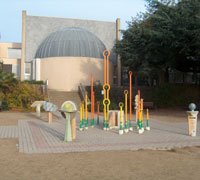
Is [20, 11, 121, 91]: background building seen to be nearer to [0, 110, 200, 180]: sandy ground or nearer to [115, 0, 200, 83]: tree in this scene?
[115, 0, 200, 83]: tree

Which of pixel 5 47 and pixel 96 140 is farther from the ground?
pixel 5 47

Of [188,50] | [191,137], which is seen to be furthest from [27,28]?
[191,137]

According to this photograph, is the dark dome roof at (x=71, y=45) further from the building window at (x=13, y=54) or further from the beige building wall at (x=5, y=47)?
the building window at (x=13, y=54)

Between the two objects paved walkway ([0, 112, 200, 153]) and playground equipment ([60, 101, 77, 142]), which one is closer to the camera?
paved walkway ([0, 112, 200, 153])

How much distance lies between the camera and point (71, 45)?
40469 millimetres

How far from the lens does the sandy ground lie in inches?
300

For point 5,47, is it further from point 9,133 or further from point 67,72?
point 9,133

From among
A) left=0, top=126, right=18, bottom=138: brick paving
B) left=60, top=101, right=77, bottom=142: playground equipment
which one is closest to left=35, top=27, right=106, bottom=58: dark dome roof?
left=0, top=126, right=18, bottom=138: brick paving

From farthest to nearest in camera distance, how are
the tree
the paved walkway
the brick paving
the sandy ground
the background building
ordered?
1. the background building
2. the tree
3. the brick paving
4. the paved walkway
5. the sandy ground

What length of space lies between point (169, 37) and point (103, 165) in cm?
1620

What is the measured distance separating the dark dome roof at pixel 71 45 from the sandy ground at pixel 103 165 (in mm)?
29572

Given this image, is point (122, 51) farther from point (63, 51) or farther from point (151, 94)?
point (63, 51)

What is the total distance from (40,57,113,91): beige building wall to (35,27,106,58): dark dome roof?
1.04 m

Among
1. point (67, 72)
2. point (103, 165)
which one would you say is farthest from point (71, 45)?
point (103, 165)
